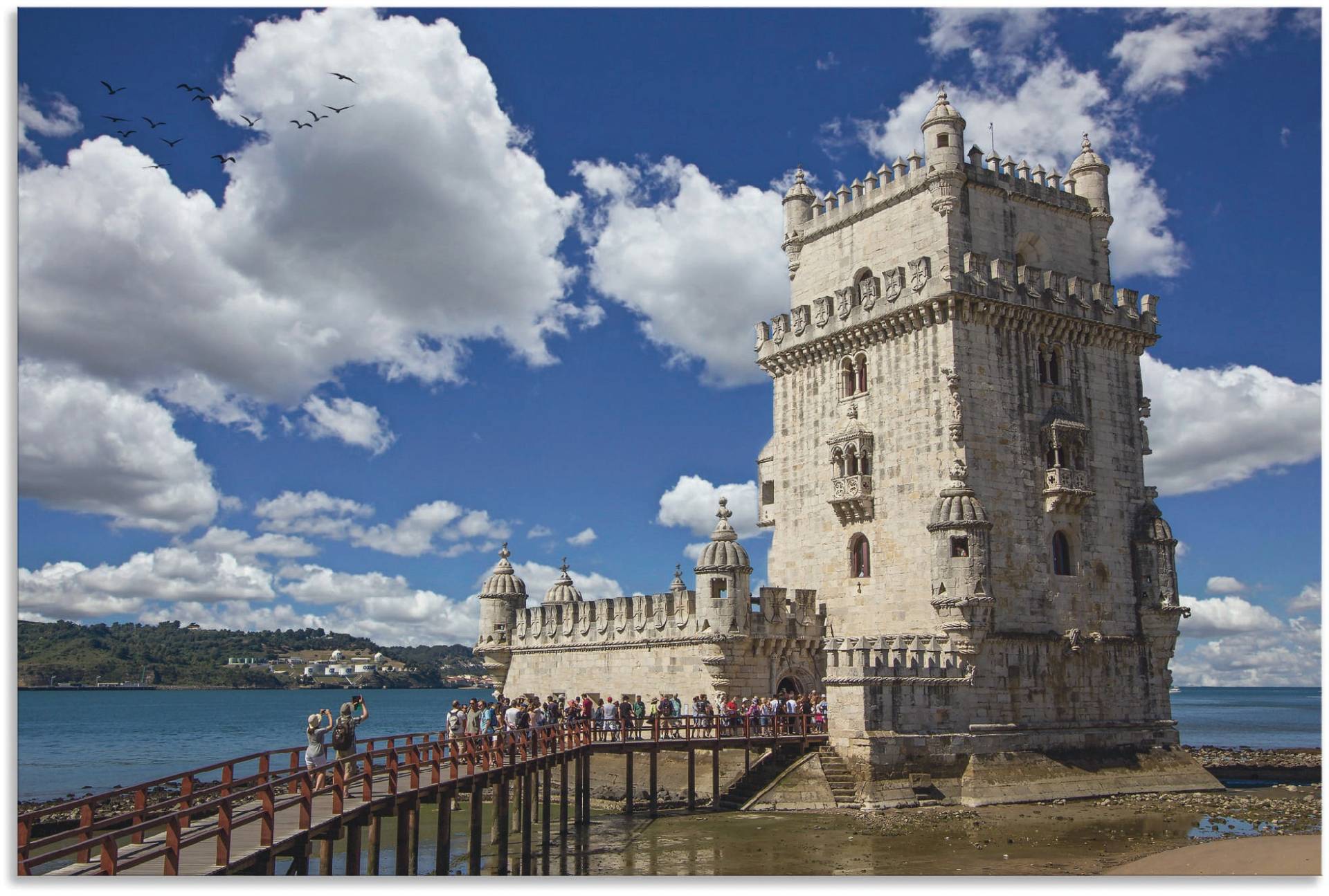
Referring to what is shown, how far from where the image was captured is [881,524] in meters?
38.6

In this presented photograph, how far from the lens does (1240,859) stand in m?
24.2

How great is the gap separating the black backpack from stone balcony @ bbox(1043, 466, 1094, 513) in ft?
76.4

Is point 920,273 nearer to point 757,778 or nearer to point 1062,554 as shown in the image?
point 1062,554

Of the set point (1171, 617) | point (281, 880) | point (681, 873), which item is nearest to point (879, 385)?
point (1171, 617)

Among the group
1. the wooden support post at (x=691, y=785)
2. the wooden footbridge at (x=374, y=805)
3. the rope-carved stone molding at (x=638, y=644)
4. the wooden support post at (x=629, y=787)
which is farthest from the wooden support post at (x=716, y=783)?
the rope-carved stone molding at (x=638, y=644)

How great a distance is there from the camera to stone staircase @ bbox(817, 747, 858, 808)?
33438 millimetres

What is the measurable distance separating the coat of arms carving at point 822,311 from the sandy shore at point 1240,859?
20.2 m

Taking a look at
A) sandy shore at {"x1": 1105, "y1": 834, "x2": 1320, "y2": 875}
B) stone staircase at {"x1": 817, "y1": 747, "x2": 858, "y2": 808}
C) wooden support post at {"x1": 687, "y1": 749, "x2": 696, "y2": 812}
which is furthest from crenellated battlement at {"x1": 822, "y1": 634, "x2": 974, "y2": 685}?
sandy shore at {"x1": 1105, "y1": 834, "x2": 1320, "y2": 875}

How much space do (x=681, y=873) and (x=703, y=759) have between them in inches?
465

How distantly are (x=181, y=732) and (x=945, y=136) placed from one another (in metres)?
101

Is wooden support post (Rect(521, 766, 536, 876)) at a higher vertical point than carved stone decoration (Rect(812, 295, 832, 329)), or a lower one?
lower

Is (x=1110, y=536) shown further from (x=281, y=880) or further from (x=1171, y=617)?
(x=281, y=880)

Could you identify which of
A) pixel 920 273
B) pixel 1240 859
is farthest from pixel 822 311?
pixel 1240 859

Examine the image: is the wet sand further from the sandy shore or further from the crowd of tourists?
the crowd of tourists
